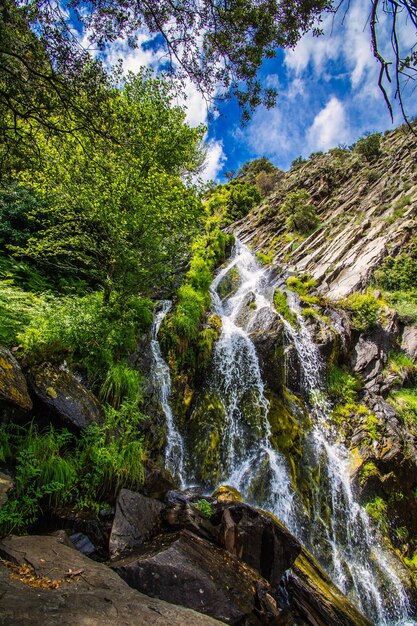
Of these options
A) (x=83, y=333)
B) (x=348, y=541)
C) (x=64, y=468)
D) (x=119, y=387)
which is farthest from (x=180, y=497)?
(x=348, y=541)

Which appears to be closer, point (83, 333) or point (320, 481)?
point (83, 333)

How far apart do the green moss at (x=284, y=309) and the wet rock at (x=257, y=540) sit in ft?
31.7

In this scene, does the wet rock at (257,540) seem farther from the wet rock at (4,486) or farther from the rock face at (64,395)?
the wet rock at (4,486)

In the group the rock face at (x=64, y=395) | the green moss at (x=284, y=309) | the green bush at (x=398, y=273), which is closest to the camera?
the rock face at (x=64, y=395)

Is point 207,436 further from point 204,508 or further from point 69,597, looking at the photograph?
point 69,597

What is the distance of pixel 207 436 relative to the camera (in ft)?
29.1

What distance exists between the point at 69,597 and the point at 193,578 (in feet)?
6.17

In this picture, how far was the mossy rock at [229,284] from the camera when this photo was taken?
16847mm

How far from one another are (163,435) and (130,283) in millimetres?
4267

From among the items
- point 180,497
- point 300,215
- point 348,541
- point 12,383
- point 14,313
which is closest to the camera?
point 12,383

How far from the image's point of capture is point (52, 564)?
3043mm

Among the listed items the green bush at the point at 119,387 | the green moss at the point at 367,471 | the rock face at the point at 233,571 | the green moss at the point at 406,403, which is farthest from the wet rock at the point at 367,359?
the green bush at the point at 119,387

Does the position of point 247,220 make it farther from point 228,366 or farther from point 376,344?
point 228,366

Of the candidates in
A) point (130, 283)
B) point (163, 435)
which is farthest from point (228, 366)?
point (130, 283)
